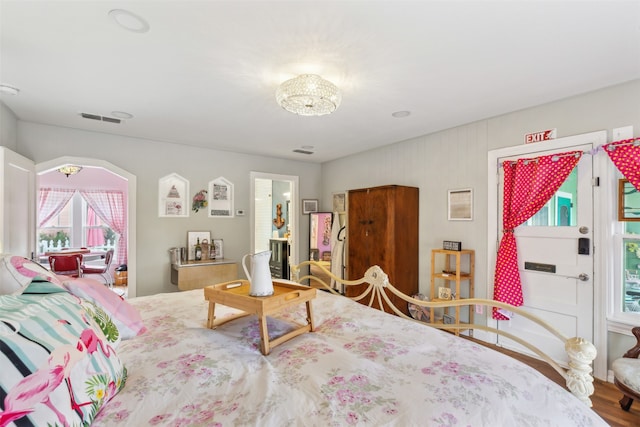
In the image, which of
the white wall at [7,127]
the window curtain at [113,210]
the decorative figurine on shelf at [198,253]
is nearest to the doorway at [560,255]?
the decorative figurine on shelf at [198,253]

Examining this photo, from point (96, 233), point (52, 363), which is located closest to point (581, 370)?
point (52, 363)

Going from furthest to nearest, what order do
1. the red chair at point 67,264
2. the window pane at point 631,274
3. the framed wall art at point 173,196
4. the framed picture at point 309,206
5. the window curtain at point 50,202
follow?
the window curtain at point 50,202
the framed picture at point 309,206
the red chair at point 67,264
the framed wall art at point 173,196
the window pane at point 631,274

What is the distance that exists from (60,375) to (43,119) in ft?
11.8

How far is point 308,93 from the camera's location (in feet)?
6.77

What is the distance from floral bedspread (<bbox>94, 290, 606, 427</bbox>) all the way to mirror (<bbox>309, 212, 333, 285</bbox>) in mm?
3551

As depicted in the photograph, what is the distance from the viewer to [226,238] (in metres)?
4.63

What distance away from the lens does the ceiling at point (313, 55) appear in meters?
1.54

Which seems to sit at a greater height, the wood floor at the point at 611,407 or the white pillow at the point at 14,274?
the white pillow at the point at 14,274

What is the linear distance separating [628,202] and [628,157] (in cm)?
35

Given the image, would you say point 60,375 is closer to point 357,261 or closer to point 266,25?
point 266,25

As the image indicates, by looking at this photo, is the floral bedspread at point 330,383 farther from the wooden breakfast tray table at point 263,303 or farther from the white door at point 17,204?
the white door at point 17,204

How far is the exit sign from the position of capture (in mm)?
2721

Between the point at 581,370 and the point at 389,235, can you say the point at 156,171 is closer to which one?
the point at 389,235

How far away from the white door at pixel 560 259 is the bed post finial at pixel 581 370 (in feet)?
6.13
